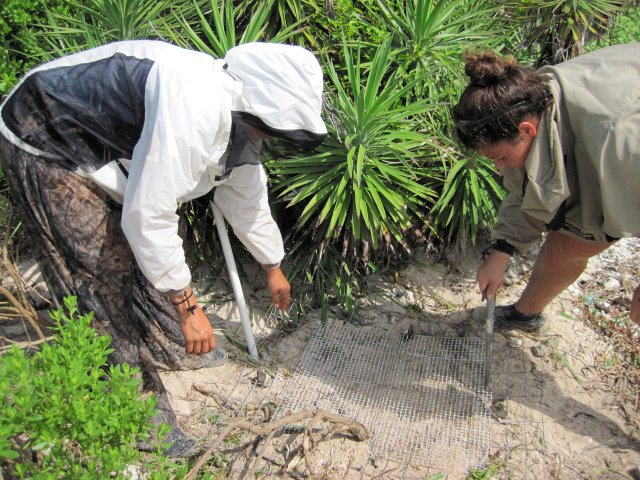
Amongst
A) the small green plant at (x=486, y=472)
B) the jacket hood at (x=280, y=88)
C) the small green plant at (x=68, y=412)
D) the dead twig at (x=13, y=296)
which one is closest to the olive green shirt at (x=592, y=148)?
the jacket hood at (x=280, y=88)

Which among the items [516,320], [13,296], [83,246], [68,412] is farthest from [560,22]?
[68,412]

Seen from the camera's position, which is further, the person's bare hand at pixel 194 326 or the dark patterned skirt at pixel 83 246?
the person's bare hand at pixel 194 326

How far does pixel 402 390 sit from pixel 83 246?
1483 millimetres

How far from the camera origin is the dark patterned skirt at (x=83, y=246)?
2.08 metres

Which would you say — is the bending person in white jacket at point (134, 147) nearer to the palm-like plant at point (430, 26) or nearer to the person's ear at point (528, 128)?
the person's ear at point (528, 128)

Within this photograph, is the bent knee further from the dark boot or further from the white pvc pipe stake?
the white pvc pipe stake

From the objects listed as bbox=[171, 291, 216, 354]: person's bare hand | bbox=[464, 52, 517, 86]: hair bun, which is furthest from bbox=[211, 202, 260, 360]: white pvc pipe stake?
bbox=[464, 52, 517, 86]: hair bun

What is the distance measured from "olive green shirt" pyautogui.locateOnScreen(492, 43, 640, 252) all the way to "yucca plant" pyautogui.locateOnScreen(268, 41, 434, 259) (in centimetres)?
79

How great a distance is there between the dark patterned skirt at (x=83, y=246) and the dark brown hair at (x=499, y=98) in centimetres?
128

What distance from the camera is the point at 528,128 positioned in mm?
2010

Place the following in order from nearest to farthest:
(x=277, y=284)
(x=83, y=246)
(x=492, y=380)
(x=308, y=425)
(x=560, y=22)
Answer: (x=83, y=246), (x=308, y=425), (x=277, y=284), (x=492, y=380), (x=560, y=22)

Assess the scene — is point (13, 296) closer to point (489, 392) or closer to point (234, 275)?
point (234, 275)

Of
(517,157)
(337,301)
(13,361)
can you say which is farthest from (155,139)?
(337,301)

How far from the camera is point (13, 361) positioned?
1.52 m
